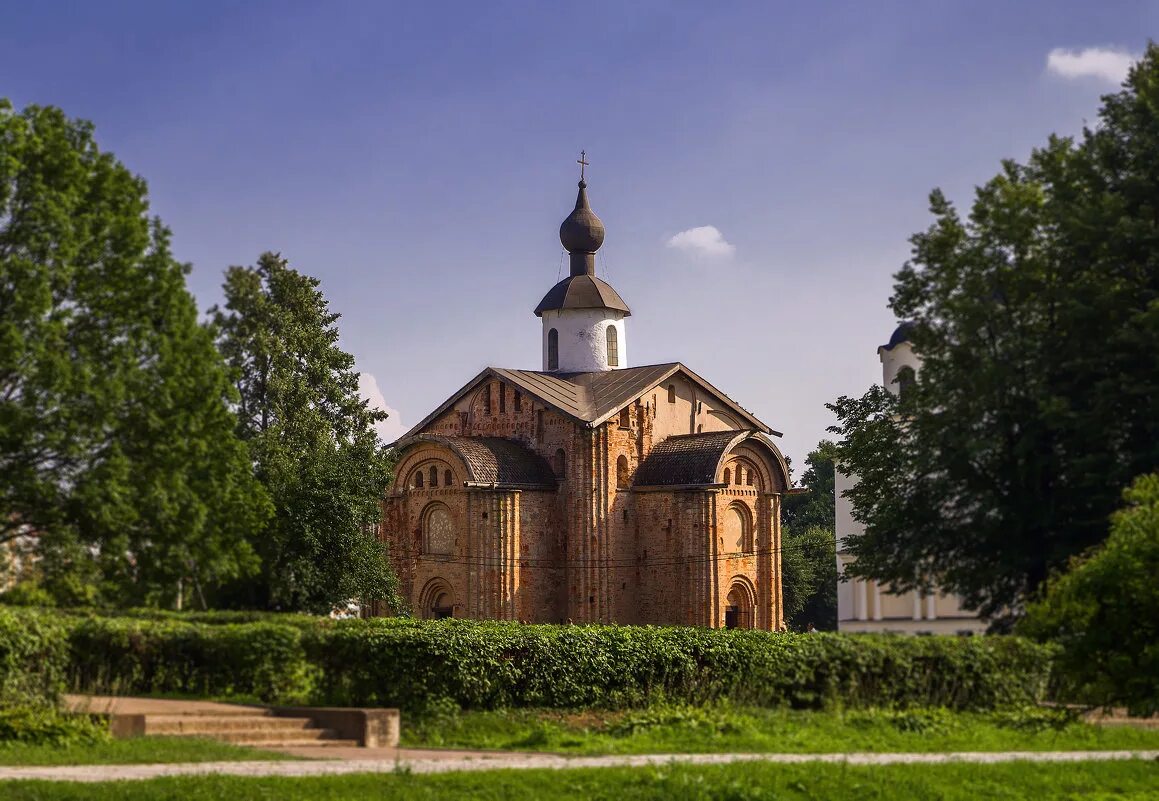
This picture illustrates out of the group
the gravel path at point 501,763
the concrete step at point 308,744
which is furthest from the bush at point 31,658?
the gravel path at point 501,763

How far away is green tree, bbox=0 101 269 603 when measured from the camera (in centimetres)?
1709

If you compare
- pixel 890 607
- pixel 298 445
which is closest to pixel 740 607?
pixel 890 607

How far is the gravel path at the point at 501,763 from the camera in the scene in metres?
12.6

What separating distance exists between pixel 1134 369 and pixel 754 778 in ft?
26.4

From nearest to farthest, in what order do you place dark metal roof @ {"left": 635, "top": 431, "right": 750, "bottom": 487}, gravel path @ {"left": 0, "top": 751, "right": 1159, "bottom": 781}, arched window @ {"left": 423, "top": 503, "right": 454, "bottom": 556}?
1. gravel path @ {"left": 0, "top": 751, "right": 1159, "bottom": 781}
2. dark metal roof @ {"left": 635, "top": 431, "right": 750, "bottom": 487}
3. arched window @ {"left": 423, "top": 503, "right": 454, "bottom": 556}

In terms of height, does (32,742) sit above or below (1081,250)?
below

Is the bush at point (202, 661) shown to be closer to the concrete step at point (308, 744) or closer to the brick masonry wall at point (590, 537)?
the concrete step at point (308, 744)

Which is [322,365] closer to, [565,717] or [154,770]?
[565,717]

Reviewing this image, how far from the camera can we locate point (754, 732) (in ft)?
54.2

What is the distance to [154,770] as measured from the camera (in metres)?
12.8

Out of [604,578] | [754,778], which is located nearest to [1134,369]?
[754,778]

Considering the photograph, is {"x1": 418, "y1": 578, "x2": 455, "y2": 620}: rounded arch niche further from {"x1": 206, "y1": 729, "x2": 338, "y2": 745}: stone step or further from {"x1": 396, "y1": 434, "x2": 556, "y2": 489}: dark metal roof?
{"x1": 206, "y1": 729, "x2": 338, "y2": 745}: stone step

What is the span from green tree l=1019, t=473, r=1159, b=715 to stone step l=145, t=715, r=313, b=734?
7941 mm

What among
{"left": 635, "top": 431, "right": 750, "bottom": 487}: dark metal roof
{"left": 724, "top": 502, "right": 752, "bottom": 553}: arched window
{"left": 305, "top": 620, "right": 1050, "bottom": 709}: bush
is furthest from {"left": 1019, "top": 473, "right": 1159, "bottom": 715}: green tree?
{"left": 724, "top": 502, "right": 752, "bottom": 553}: arched window
